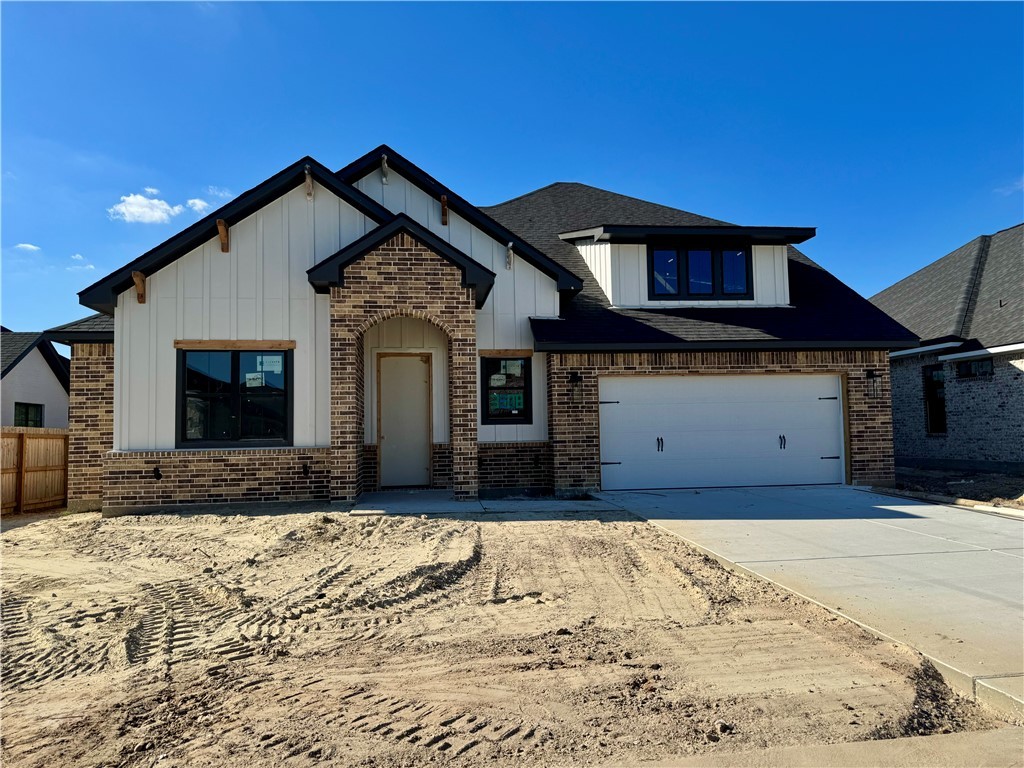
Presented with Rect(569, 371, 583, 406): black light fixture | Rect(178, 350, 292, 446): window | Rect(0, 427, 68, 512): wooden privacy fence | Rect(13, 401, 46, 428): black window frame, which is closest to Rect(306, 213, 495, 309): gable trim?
Rect(178, 350, 292, 446): window

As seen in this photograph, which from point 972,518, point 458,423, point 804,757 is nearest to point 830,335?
point 972,518

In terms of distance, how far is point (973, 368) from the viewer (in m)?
15.8

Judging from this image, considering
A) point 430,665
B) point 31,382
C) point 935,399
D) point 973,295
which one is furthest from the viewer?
point 31,382

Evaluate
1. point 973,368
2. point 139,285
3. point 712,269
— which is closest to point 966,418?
point 973,368

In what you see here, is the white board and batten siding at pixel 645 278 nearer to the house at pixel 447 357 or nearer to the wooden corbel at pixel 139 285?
the house at pixel 447 357

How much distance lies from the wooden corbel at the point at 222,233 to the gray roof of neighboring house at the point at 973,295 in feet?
54.8

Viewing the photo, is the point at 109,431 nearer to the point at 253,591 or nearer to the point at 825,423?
the point at 253,591

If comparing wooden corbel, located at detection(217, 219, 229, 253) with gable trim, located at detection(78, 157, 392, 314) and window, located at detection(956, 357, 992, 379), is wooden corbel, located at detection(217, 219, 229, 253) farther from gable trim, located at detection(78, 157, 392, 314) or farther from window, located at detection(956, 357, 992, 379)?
window, located at detection(956, 357, 992, 379)

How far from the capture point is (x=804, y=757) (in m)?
2.96

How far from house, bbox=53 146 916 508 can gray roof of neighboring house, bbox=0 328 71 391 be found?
30.5 feet

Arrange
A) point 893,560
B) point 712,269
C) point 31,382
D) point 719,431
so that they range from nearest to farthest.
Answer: point 893,560 < point 719,431 < point 712,269 < point 31,382

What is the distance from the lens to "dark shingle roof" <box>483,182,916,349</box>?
11.7m

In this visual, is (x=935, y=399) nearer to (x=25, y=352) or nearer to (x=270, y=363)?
(x=270, y=363)

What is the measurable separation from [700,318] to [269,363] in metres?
8.19
